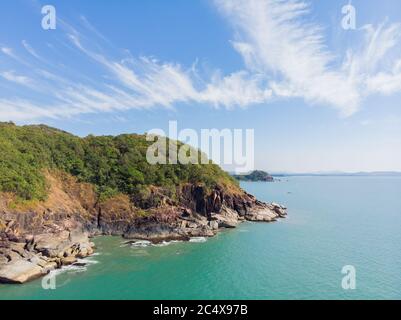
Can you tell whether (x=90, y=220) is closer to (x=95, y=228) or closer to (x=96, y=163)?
(x=95, y=228)

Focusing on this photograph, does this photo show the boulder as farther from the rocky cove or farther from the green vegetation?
the green vegetation

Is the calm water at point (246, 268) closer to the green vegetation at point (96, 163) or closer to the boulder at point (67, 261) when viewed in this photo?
the boulder at point (67, 261)

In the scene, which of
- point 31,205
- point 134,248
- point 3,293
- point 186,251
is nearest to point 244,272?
point 186,251

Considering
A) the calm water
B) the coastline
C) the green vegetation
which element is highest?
the green vegetation

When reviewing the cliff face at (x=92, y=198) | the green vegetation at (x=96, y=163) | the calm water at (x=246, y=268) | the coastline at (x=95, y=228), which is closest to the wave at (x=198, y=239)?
the coastline at (x=95, y=228)

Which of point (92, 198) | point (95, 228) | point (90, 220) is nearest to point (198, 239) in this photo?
point (95, 228)

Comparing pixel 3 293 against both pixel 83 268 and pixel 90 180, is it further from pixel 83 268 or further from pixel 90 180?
pixel 90 180

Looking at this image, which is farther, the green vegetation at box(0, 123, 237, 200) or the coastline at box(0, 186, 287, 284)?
the green vegetation at box(0, 123, 237, 200)

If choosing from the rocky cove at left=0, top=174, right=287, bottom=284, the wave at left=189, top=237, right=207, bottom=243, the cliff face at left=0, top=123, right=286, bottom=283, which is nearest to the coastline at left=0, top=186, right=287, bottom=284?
the rocky cove at left=0, top=174, right=287, bottom=284
